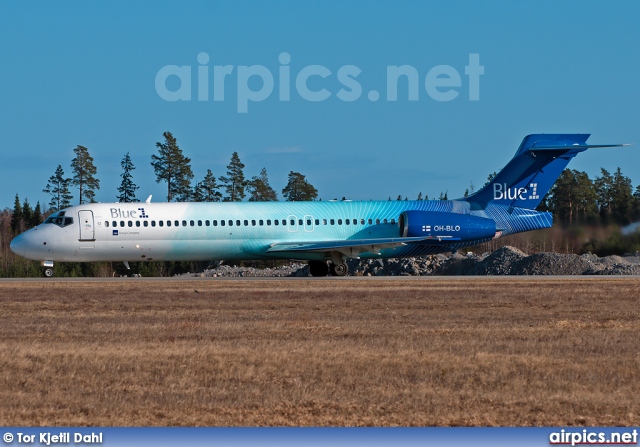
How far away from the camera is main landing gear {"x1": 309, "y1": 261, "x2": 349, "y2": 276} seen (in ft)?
146

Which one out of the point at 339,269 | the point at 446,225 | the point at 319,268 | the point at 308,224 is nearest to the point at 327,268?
the point at 319,268

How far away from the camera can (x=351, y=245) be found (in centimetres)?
4216

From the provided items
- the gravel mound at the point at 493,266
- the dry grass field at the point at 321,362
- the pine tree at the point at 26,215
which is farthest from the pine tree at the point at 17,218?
the dry grass field at the point at 321,362

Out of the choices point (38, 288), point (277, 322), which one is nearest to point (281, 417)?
point (277, 322)

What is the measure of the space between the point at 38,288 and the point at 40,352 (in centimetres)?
1942

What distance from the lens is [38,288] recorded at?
3497 cm

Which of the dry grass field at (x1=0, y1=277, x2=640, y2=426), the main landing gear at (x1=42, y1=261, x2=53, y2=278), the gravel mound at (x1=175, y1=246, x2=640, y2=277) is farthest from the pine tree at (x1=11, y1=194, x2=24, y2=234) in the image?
the dry grass field at (x1=0, y1=277, x2=640, y2=426)

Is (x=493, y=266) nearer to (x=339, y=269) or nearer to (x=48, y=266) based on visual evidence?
(x=339, y=269)

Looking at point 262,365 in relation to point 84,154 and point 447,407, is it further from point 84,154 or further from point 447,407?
point 84,154

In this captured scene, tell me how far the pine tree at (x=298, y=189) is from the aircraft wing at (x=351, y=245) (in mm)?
50920

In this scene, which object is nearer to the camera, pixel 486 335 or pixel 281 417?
pixel 281 417

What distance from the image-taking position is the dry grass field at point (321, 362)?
11.4 m

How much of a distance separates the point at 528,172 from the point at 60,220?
67.4 feet

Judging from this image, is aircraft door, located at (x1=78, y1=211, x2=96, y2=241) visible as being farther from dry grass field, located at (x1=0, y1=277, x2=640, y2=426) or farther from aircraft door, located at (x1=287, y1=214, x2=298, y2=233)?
dry grass field, located at (x1=0, y1=277, x2=640, y2=426)
